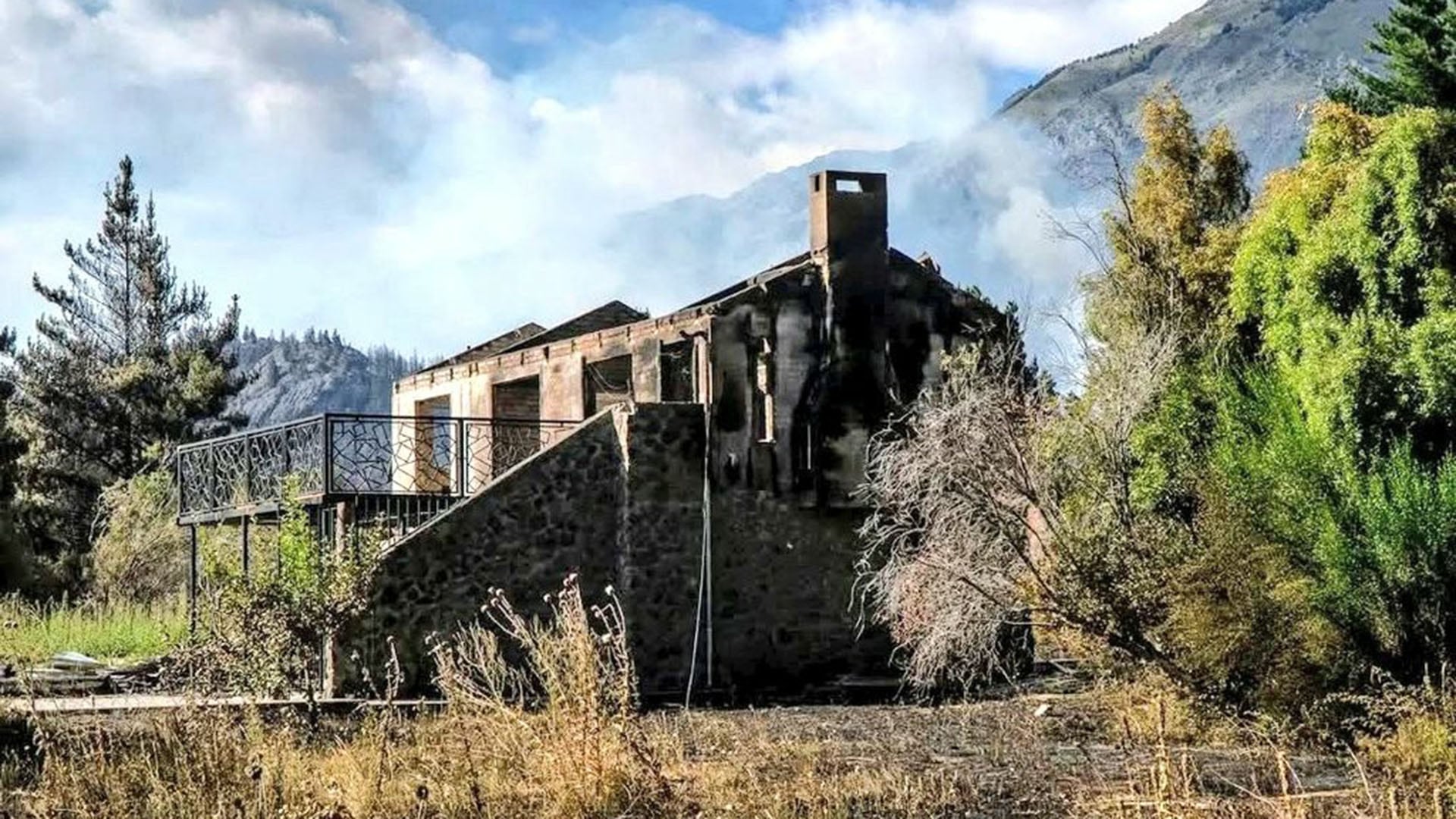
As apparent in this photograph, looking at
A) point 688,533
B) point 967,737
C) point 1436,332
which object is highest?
point 1436,332

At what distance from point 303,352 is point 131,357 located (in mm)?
77836

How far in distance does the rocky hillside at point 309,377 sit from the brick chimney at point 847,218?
9235cm

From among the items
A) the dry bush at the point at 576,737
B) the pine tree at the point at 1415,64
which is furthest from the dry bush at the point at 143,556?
the pine tree at the point at 1415,64

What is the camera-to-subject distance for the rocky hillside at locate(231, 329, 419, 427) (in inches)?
4540

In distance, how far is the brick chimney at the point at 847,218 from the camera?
2261 centimetres

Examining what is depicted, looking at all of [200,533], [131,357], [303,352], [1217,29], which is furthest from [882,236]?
[1217,29]

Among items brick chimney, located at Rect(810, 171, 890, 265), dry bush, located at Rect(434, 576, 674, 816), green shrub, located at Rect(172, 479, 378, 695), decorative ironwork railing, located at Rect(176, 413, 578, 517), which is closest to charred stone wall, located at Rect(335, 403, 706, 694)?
green shrub, located at Rect(172, 479, 378, 695)

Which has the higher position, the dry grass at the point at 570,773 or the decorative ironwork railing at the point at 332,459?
the decorative ironwork railing at the point at 332,459

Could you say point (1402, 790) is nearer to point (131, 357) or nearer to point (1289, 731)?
point (1289, 731)

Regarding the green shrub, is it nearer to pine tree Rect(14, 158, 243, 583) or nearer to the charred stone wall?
the charred stone wall

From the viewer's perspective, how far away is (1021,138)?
498 feet

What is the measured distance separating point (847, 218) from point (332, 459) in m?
7.21

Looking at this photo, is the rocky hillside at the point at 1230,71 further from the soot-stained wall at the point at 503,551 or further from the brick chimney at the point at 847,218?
the soot-stained wall at the point at 503,551

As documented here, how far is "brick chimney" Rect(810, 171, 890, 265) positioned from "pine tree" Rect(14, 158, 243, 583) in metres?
19.8
